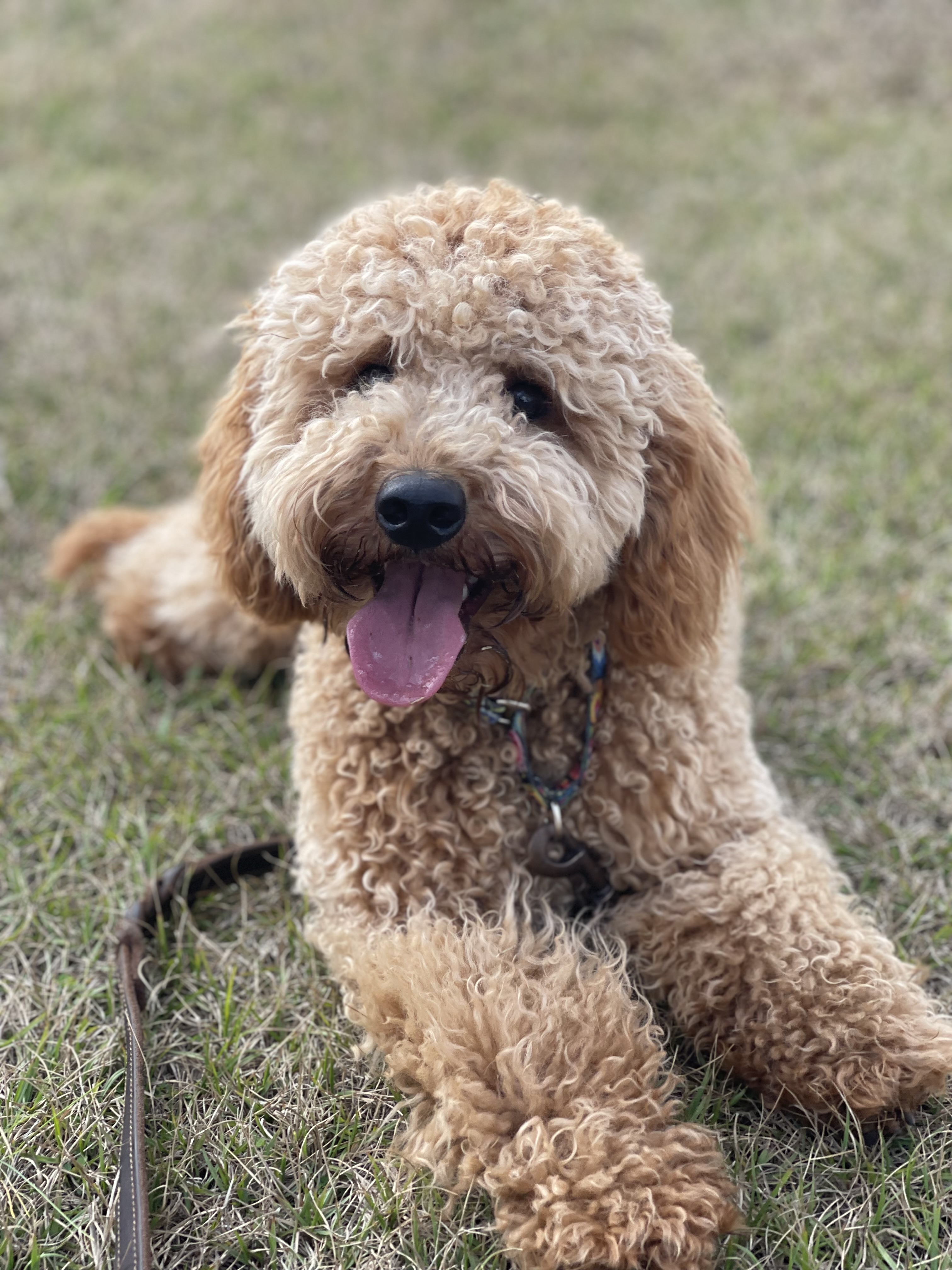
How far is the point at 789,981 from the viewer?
1979 mm

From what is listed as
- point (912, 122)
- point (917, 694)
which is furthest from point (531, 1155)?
point (912, 122)

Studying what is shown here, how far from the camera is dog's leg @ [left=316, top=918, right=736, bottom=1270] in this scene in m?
1.63

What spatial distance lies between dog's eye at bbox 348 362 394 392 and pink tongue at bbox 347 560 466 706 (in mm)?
353

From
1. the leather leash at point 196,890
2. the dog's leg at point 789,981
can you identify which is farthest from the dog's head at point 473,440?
the dog's leg at point 789,981

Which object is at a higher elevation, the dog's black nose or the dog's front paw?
the dog's black nose

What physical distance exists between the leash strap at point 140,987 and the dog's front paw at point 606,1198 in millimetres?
560

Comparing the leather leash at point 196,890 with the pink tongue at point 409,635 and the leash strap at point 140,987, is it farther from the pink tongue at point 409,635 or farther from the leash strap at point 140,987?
the pink tongue at point 409,635

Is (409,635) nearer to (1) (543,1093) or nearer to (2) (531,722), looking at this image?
(2) (531,722)

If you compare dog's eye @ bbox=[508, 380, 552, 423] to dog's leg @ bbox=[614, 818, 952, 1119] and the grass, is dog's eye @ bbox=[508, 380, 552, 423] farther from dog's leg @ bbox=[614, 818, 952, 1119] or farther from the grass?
the grass

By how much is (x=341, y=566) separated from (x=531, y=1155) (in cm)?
103

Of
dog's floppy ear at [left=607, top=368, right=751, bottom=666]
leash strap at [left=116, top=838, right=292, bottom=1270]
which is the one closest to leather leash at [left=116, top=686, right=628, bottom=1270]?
leash strap at [left=116, top=838, right=292, bottom=1270]

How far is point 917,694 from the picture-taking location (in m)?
3.07

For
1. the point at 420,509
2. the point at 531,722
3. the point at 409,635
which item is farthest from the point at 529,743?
the point at 420,509

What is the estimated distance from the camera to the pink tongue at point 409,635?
1.96 m
